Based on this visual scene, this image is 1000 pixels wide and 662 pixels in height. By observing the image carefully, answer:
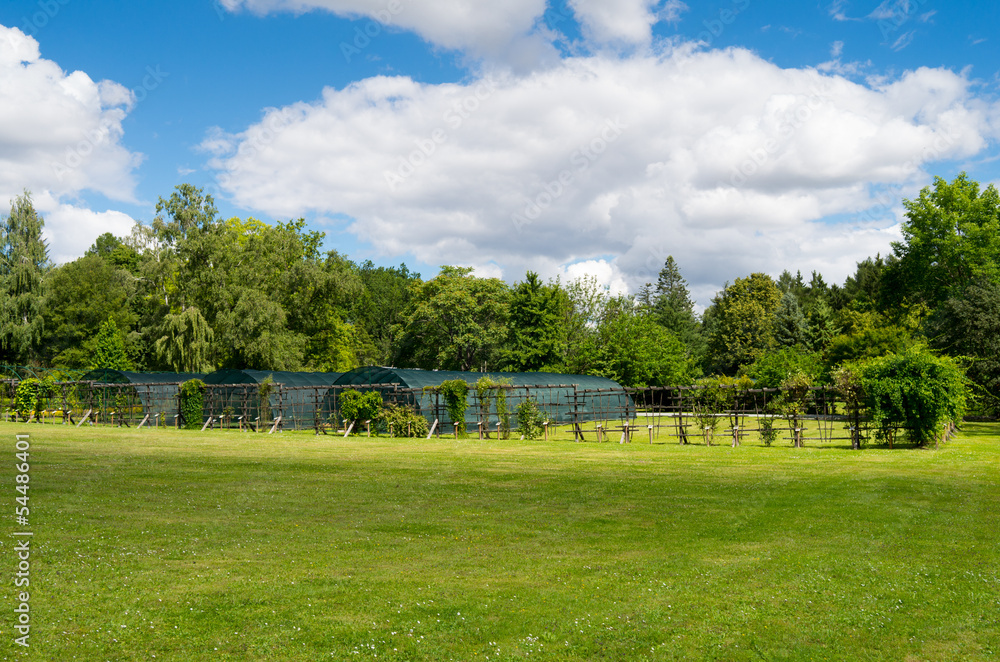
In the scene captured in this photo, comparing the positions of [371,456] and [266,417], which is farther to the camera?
[266,417]

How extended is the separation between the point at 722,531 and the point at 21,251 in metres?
67.4

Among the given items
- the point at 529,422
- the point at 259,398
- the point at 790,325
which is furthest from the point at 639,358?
the point at 259,398

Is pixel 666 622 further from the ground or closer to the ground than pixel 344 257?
closer to the ground

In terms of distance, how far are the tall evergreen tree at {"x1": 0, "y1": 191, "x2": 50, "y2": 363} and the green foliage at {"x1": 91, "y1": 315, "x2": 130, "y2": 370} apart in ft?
17.0

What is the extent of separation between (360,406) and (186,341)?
81.1 ft

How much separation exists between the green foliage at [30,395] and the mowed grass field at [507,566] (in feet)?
97.9

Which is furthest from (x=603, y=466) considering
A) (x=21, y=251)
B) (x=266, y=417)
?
(x=21, y=251)

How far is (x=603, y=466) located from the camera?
2045 cm

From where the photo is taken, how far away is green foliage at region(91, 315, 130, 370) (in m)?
60.9

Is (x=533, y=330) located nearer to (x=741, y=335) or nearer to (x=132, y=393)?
(x=741, y=335)

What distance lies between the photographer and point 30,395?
43156 mm

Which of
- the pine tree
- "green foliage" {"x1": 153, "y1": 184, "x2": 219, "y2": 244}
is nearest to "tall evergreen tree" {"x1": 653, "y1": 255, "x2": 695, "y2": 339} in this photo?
the pine tree

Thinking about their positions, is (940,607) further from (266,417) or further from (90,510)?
(266,417)

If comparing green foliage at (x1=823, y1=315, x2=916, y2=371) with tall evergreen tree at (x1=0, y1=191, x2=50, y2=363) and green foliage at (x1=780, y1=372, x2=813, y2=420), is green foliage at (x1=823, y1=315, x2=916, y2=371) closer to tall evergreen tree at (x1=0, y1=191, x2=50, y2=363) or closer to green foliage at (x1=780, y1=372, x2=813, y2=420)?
green foliage at (x1=780, y1=372, x2=813, y2=420)
